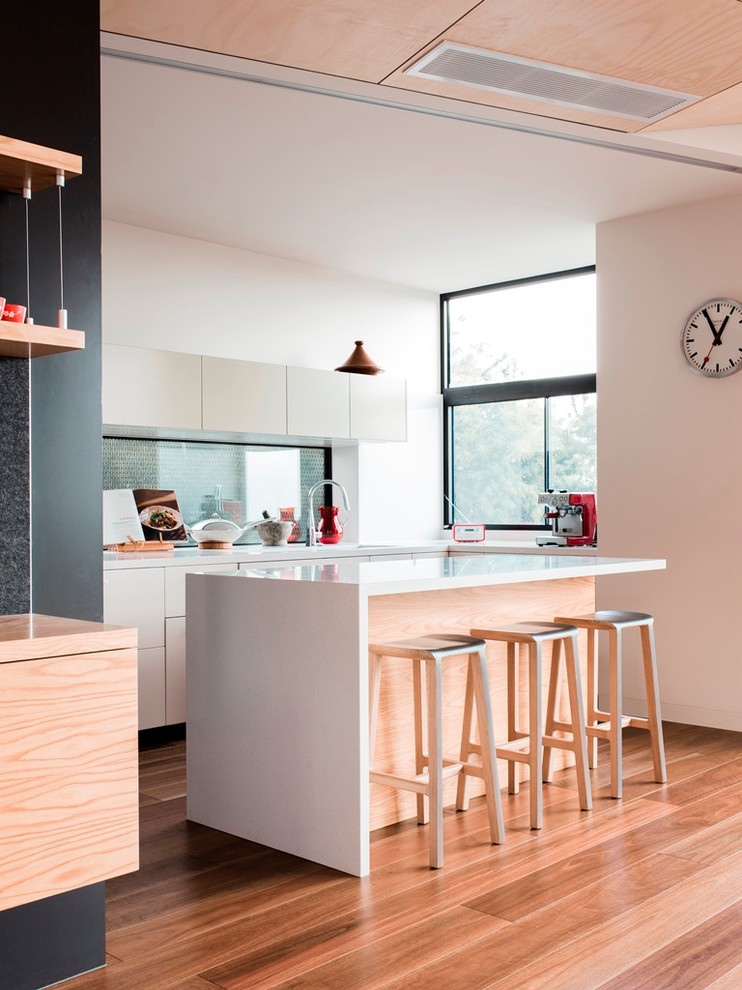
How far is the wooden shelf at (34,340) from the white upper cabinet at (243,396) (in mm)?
2849

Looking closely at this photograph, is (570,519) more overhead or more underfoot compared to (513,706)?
more overhead

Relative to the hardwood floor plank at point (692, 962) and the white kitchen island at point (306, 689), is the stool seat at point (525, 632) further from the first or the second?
the hardwood floor plank at point (692, 962)

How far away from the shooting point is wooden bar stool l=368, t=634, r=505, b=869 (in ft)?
9.77

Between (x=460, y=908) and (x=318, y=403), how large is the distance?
3.50m

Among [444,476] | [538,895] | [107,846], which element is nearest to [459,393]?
[444,476]

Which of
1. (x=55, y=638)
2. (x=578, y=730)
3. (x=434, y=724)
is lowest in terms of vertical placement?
(x=578, y=730)

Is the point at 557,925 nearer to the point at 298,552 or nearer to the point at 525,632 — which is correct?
the point at 525,632

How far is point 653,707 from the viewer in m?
3.94

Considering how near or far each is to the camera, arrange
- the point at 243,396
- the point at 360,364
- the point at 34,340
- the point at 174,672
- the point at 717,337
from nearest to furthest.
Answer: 1. the point at 34,340
2. the point at 174,672
3. the point at 717,337
4. the point at 243,396
5. the point at 360,364

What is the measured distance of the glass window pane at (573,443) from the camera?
5.89m

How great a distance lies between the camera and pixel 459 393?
6.65 meters

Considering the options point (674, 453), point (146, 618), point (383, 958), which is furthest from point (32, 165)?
point (674, 453)

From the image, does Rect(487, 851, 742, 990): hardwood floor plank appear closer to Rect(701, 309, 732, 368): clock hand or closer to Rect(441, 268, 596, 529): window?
Rect(701, 309, 732, 368): clock hand

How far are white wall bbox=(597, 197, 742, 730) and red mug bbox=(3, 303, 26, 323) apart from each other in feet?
11.9
